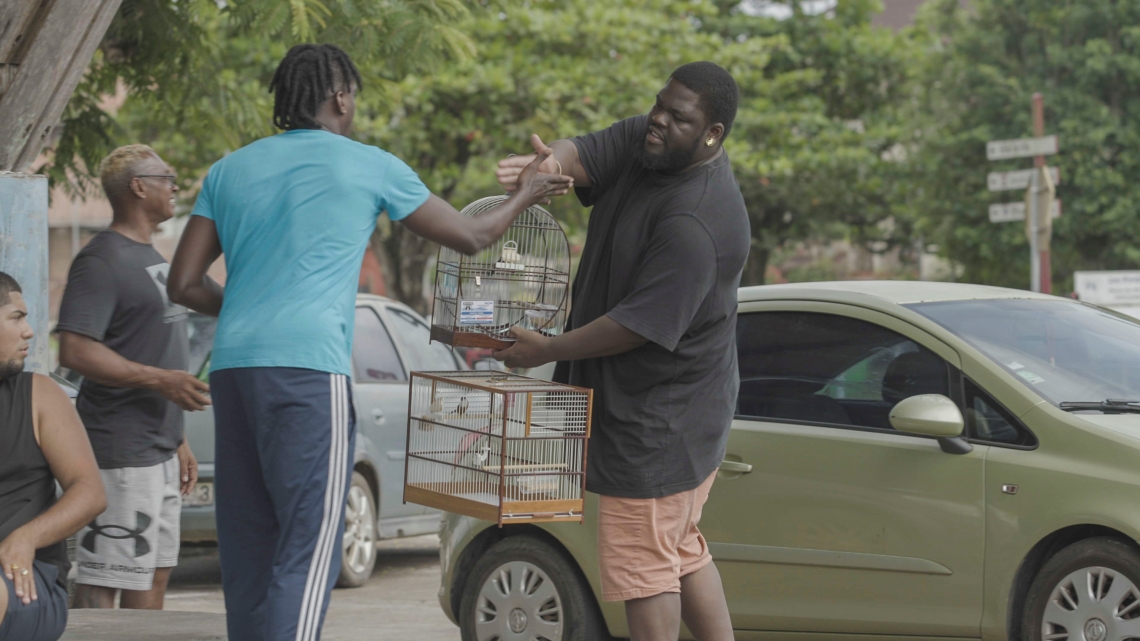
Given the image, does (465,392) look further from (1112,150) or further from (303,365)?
(1112,150)

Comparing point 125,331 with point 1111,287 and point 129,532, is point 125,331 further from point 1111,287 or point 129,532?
point 1111,287

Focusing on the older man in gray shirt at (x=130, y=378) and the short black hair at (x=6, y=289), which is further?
the older man in gray shirt at (x=130, y=378)

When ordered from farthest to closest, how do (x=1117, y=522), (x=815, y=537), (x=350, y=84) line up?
(x=815, y=537), (x=1117, y=522), (x=350, y=84)

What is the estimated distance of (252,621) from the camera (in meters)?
3.27

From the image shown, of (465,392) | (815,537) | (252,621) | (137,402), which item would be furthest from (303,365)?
(815,537)

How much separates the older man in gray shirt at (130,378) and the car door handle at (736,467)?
197 cm

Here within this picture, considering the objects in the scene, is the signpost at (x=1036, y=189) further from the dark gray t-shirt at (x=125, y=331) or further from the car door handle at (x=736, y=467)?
the dark gray t-shirt at (x=125, y=331)

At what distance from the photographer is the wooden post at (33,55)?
421cm

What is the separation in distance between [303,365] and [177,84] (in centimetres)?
595

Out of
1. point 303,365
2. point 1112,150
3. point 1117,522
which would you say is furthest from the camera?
point 1112,150

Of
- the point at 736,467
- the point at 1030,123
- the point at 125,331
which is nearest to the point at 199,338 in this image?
the point at 125,331

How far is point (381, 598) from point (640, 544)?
457 cm

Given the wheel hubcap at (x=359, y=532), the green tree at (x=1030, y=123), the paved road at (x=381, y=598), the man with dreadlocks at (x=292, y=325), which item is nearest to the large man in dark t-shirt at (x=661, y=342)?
the man with dreadlocks at (x=292, y=325)

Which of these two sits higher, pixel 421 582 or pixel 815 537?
pixel 815 537
